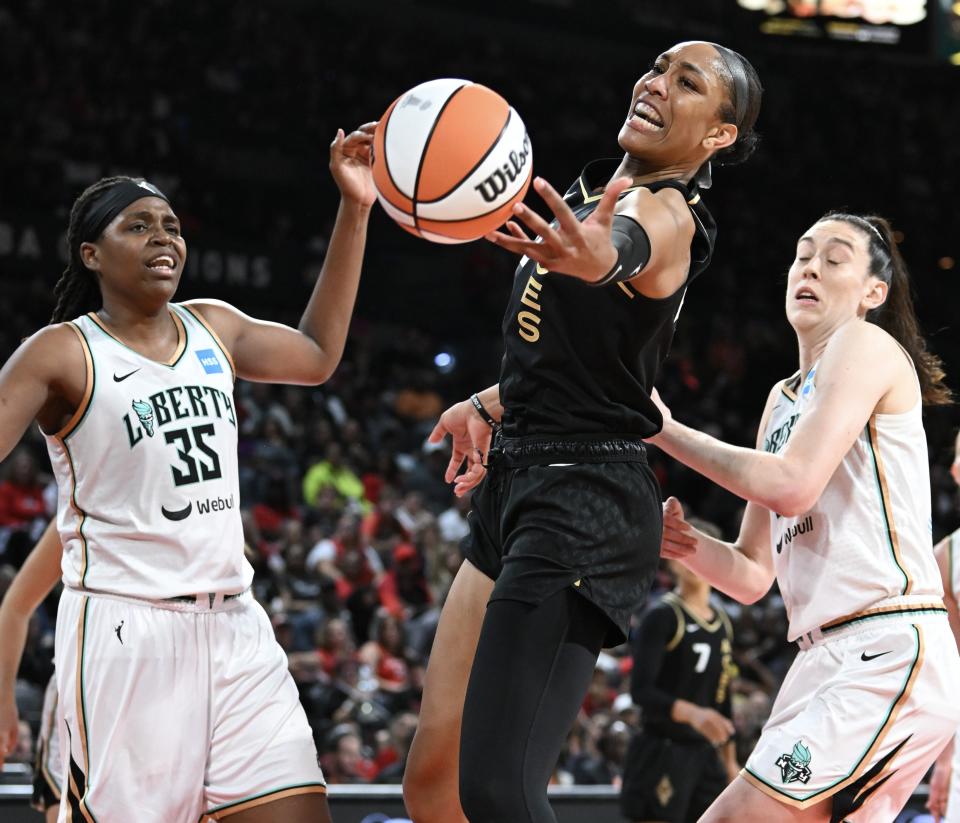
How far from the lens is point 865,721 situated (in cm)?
335

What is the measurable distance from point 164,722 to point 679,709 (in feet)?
13.1

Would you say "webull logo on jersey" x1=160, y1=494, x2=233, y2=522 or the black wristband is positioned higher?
Answer: the black wristband

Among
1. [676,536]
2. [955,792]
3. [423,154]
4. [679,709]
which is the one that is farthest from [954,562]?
[423,154]

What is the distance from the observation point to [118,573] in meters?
3.43

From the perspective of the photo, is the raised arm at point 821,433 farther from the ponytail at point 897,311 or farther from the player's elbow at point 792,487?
the ponytail at point 897,311

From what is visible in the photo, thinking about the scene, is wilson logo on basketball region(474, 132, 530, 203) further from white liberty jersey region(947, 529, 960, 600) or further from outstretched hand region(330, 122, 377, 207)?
white liberty jersey region(947, 529, 960, 600)

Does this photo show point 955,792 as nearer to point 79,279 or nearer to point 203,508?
point 203,508

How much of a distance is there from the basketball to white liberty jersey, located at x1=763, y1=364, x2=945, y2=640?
105 centimetres

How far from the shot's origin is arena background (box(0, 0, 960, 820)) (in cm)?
1064

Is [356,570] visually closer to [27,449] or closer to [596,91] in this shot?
[27,449]

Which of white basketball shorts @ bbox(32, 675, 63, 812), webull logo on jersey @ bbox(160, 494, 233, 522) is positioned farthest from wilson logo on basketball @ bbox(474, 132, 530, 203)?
white basketball shorts @ bbox(32, 675, 63, 812)

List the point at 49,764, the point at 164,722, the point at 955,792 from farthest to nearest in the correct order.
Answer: the point at 49,764, the point at 955,792, the point at 164,722

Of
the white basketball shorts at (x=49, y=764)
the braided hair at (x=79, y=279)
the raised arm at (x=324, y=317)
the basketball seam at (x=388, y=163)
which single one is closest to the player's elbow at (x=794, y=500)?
the basketball seam at (x=388, y=163)

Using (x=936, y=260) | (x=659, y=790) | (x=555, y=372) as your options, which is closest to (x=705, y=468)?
(x=555, y=372)
